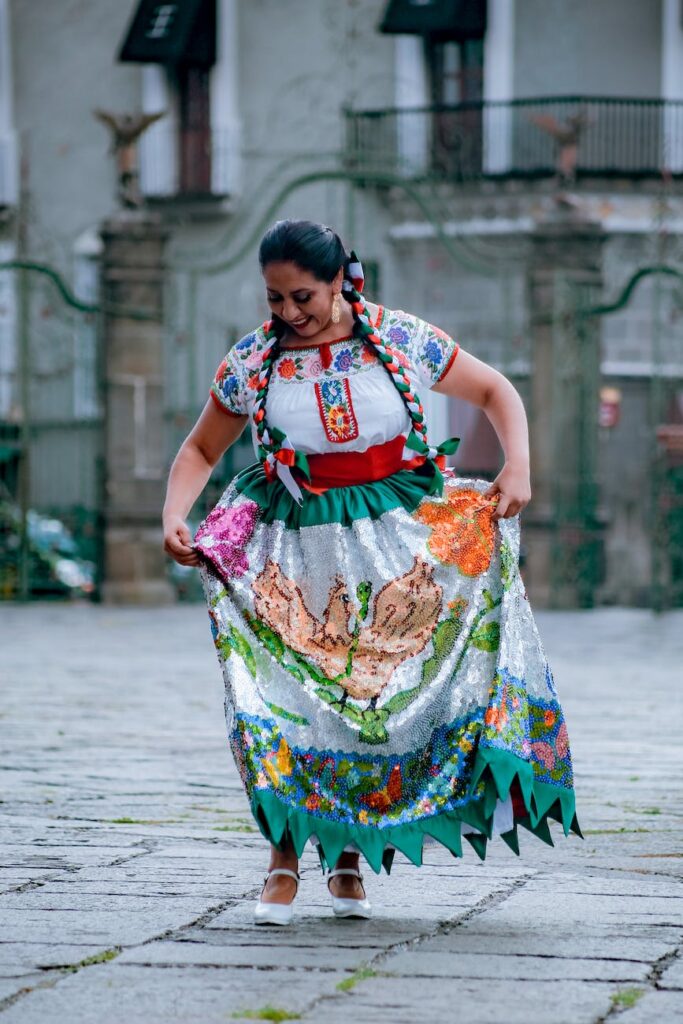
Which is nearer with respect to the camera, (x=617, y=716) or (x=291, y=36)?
(x=617, y=716)

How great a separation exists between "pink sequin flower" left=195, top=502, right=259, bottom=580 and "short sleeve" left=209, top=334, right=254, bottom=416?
0.83 feet

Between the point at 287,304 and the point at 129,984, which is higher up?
the point at 287,304

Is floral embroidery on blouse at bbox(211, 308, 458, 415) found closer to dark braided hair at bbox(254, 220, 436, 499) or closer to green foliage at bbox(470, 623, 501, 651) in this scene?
dark braided hair at bbox(254, 220, 436, 499)

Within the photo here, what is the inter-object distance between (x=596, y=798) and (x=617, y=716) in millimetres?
2429

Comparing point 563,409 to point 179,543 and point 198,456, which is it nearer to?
point 198,456

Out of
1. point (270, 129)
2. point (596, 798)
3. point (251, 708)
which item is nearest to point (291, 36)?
point (270, 129)

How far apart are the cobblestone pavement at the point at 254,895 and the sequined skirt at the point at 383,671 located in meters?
0.23

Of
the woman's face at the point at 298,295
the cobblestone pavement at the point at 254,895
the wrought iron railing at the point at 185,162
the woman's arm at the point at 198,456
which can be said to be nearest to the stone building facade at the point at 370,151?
the wrought iron railing at the point at 185,162

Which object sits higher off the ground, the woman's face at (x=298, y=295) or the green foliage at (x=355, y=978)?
the woman's face at (x=298, y=295)

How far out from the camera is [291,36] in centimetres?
2459

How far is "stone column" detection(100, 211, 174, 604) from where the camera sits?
17281 millimetres

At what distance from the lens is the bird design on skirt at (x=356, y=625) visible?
4660mm

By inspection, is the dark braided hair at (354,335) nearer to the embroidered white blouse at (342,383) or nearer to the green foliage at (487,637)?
the embroidered white blouse at (342,383)

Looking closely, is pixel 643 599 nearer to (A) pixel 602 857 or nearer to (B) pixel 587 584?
(B) pixel 587 584
